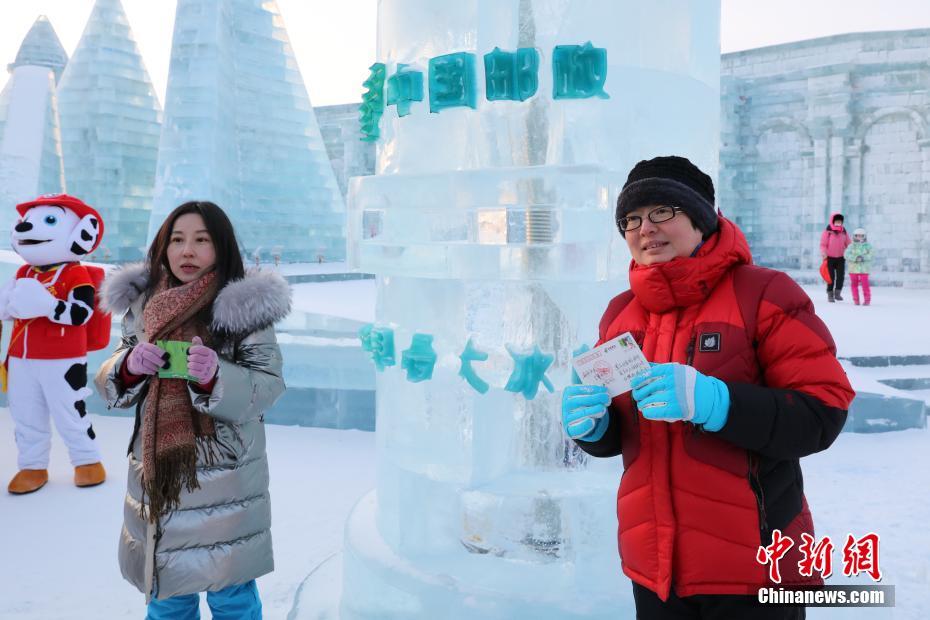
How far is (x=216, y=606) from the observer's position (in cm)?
233

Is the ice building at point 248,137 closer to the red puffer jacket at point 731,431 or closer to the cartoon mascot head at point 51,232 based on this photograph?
the cartoon mascot head at point 51,232

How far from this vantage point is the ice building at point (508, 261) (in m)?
2.50

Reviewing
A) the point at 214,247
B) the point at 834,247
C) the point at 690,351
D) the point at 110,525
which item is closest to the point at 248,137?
the point at 834,247

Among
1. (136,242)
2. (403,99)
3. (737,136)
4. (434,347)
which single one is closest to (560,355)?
(434,347)

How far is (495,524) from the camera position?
2.67m

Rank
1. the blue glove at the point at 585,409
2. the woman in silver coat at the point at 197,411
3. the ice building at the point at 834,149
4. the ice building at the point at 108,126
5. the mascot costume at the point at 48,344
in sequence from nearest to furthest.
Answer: the blue glove at the point at 585,409
the woman in silver coat at the point at 197,411
the mascot costume at the point at 48,344
the ice building at the point at 108,126
the ice building at the point at 834,149

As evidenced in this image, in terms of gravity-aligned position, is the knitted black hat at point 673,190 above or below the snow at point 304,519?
above

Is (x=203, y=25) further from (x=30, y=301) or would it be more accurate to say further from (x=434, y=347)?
(x=434, y=347)

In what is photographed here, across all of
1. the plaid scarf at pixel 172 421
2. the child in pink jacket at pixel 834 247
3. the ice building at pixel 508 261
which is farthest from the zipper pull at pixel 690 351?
the child in pink jacket at pixel 834 247

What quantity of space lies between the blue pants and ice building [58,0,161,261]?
1473 centimetres

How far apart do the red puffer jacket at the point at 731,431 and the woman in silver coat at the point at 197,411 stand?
1219mm

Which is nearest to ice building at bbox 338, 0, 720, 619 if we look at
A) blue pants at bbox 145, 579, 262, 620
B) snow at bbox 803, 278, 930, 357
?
blue pants at bbox 145, 579, 262, 620

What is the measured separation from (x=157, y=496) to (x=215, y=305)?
598 millimetres

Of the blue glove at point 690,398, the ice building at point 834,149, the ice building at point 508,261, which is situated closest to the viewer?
the blue glove at point 690,398
